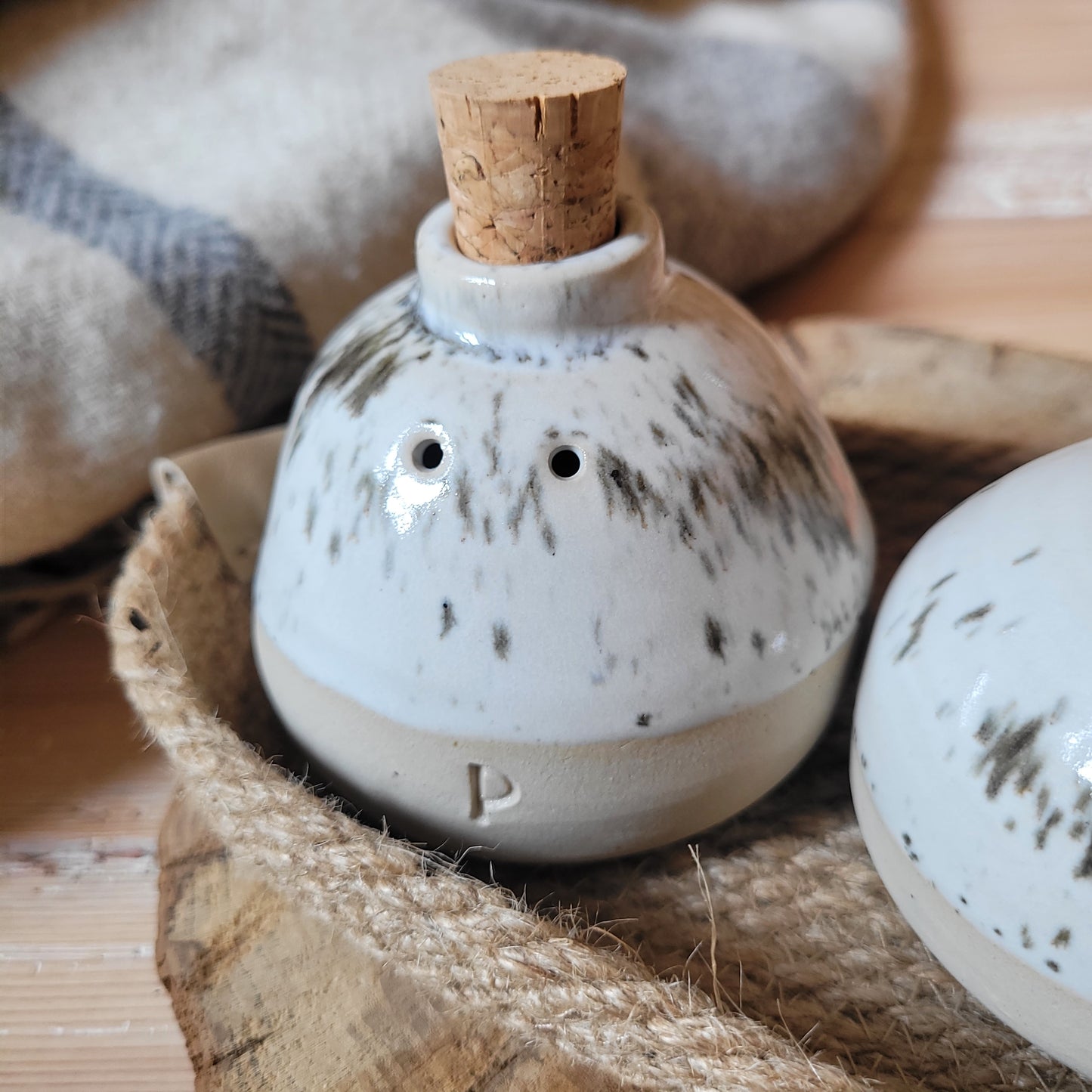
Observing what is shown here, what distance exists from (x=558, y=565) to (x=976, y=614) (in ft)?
0.45

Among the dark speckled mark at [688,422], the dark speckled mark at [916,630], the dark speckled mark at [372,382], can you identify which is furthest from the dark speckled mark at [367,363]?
the dark speckled mark at [916,630]

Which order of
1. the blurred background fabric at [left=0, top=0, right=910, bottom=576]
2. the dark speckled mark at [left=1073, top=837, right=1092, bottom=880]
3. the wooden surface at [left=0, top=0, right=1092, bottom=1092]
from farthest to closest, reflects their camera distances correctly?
the blurred background fabric at [left=0, top=0, right=910, bottom=576]
the wooden surface at [left=0, top=0, right=1092, bottom=1092]
the dark speckled mark at [left=1073, top=837, right=1092, bottom=880]

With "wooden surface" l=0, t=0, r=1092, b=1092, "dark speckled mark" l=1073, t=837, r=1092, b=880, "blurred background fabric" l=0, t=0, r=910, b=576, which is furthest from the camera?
"blurred background fabric" l=0, t=0, r=910, b=576

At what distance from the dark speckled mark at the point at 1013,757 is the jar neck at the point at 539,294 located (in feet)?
0.62

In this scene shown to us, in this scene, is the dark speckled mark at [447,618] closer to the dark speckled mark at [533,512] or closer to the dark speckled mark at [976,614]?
the dark speckled mark at [533,512]

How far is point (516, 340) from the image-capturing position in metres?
0.38

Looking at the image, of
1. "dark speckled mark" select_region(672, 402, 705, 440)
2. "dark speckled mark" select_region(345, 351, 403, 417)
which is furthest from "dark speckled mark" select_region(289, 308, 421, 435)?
"dark speckled mark" select_region(672, 402, 705, 440)

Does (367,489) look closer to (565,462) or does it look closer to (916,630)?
(565,462)

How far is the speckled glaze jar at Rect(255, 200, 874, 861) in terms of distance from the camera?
356 mm

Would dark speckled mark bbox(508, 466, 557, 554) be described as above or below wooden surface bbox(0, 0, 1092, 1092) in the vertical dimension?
above

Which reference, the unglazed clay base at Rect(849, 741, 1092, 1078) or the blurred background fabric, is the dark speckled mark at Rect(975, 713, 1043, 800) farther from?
the blurred background fabric

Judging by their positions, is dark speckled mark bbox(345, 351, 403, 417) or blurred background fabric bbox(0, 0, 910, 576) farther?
blurred background fabric bbox(0, 0, 910, 576)

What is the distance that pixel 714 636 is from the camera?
0.36 m

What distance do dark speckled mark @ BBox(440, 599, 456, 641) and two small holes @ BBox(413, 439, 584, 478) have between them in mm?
48
